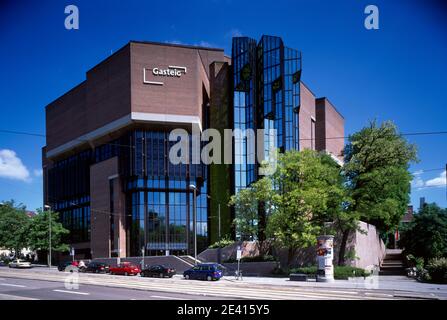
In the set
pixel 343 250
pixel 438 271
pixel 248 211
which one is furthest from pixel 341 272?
pixel 248 211

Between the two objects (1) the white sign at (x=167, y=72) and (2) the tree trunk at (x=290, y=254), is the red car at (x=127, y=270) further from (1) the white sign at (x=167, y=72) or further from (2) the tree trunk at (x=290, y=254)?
(1) the white sign at (x=167, y=72)

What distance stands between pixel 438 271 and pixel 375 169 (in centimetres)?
1115

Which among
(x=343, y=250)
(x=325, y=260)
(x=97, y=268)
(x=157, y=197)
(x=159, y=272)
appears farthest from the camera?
(x=157, y=197)

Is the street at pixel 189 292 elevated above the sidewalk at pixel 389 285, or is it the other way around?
the street at pixel 189 292

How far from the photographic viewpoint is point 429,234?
4497 centimetres

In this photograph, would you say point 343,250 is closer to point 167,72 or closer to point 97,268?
point 97,268

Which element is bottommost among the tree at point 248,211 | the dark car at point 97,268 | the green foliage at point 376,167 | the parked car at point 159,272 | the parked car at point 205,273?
the dark car at point 97,268

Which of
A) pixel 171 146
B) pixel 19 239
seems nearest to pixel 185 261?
pixel 171 146

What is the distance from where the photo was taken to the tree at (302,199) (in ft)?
125

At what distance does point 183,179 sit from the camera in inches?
2726

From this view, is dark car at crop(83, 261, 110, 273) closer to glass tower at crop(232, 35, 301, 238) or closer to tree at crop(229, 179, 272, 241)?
tree at crop(229, 179, 272, 241)

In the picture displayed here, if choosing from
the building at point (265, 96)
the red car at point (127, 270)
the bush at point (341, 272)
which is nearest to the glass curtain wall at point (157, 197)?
the building at point (265, 96)

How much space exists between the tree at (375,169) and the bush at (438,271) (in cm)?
703
